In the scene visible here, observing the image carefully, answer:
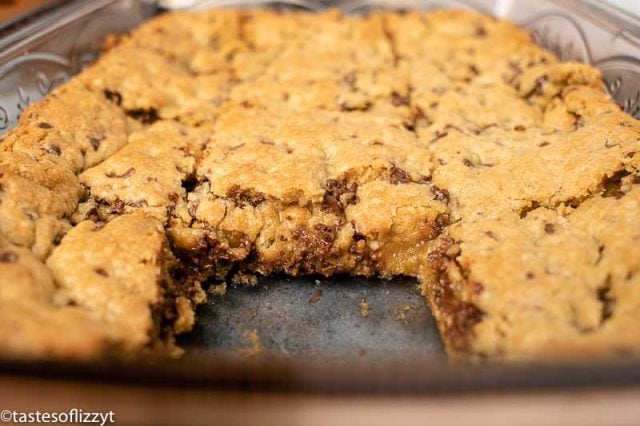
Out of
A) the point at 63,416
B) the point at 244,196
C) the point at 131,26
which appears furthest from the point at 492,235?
the point at 131,26

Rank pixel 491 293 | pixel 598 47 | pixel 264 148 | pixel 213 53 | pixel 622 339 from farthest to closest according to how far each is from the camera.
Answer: pixel 213 53, pixel 598 47, pixel 264 148, pixel 491 293, pixel 622 339

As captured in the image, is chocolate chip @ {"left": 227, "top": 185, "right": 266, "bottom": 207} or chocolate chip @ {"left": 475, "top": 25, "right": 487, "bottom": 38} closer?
chocolate chip @ {"left": 227, "top": 185, "right": 266, "bottom": 207}

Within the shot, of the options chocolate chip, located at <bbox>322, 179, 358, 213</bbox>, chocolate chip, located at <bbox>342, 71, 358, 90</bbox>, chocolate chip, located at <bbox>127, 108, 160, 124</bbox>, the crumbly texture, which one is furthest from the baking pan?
chocolate chip, located at <bbox>342, 71, 358, 90</bbox>

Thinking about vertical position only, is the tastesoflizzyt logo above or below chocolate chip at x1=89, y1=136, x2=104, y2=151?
below

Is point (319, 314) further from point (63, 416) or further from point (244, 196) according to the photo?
point (63, 416)

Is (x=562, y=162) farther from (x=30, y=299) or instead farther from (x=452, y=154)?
(x=30, y=299)

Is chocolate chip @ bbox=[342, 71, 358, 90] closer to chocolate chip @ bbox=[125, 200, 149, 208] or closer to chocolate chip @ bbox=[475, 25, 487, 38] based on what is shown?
chocolate chip @ bbox=[475, 25, 487, 38]

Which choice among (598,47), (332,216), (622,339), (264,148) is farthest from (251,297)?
(598,47)

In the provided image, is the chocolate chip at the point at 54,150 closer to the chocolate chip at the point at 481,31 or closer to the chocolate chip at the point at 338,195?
the chocolate chip at the point at 338,195
